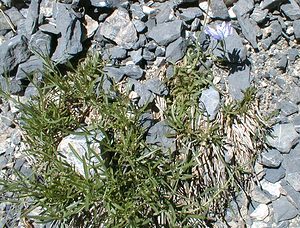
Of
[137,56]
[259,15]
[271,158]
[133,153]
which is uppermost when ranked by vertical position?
[259,15]

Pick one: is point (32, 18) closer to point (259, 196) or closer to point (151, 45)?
point (151, 45)

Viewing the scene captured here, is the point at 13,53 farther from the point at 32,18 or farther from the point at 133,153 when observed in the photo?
the point at 133,153

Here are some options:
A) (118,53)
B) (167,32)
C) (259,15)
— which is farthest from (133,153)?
(259,15)

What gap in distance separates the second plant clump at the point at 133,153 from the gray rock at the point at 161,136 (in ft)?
0.09

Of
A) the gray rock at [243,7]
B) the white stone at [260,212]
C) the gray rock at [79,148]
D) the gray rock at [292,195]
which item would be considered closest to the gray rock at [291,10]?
the gray rock at [243,7]

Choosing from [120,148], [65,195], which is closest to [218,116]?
[120,148]

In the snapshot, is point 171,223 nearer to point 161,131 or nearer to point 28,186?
point 161,131

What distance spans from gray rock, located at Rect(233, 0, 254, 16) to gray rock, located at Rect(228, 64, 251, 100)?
11.4 inches

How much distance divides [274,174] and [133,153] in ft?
2.49

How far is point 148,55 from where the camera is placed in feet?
12.3

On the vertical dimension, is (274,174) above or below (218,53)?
below

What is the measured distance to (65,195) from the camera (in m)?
3.64

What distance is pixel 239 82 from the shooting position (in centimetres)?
371

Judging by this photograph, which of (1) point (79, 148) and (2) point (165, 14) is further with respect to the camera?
(2) point (165, 14)
